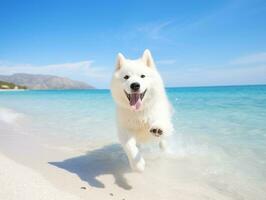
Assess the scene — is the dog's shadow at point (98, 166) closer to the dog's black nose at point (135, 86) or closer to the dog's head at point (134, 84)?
the dog's head at point (134, 84)

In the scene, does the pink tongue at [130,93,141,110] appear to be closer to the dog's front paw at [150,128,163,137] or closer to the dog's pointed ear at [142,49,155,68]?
the dog's front paw at [150,128,163,137]

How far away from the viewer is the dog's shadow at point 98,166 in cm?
344

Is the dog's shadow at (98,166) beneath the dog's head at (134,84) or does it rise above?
beneath

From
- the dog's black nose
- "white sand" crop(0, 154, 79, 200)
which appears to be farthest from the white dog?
"white sand" crop(0, 154, 79, 200)

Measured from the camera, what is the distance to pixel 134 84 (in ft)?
11.6

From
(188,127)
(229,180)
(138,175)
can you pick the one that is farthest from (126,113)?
(188,127)

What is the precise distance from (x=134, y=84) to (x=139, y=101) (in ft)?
1.02

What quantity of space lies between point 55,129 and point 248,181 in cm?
529

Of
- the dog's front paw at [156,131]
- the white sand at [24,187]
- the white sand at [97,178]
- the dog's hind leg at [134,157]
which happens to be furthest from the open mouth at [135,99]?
the white sand at [24,187]

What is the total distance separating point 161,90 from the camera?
3.96 m

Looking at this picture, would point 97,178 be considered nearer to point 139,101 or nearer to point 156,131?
point 156,131

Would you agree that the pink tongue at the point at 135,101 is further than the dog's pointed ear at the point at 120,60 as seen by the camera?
No

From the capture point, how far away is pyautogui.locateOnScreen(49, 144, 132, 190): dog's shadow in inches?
135

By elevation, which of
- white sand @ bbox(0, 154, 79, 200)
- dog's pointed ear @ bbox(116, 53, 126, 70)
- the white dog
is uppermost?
dog's pointed ear @ bbox(116, 53, 126, 70)
